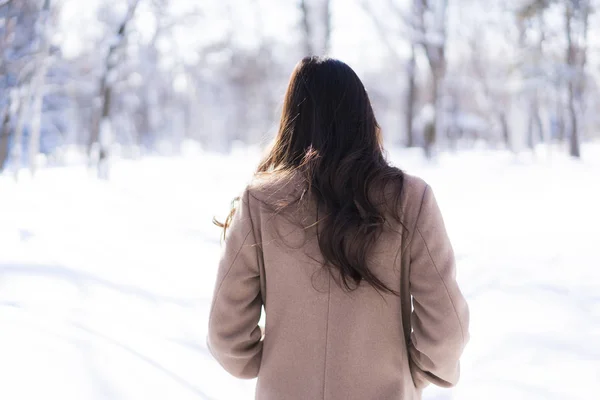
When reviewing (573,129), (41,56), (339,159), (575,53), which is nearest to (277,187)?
(339,159)

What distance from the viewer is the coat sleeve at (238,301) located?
4.97 feet

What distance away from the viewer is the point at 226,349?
159 cm

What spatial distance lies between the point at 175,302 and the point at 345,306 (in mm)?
3611

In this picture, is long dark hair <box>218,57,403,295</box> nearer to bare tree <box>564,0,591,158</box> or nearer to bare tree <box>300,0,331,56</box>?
bare tree <box>300,0,331,56</box>

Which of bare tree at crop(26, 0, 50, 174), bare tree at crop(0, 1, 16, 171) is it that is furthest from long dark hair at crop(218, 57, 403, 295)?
bare tree at crop(0, 1, 16, 171)

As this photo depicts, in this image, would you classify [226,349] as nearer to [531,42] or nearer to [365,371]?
[365,371]

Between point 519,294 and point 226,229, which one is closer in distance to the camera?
point 226,229

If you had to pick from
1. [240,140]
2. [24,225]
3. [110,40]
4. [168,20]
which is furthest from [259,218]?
[240,140]

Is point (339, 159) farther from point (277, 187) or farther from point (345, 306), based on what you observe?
point (345, 306)

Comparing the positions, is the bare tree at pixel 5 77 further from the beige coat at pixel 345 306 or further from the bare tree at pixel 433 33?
the beige coat at pixel 345 306

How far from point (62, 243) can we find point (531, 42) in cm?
2337

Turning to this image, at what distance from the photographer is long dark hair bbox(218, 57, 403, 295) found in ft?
4.63

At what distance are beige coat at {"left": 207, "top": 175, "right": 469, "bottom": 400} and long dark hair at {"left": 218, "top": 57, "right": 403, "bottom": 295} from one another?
47 millimetres

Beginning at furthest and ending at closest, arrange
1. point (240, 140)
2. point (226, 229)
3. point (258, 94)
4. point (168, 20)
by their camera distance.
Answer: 1. point (240, 140)
2. point (258, 94)
3. point (168, 20)
4. point (226, 229)
